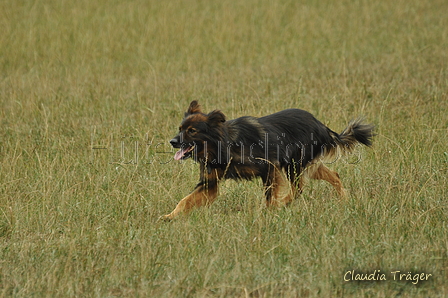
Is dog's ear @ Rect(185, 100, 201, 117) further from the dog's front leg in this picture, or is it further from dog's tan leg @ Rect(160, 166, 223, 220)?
the dog's front leg

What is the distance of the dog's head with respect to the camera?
528cm

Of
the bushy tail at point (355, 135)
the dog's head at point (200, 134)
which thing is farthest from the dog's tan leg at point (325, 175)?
the dog's head at point (200, 134)

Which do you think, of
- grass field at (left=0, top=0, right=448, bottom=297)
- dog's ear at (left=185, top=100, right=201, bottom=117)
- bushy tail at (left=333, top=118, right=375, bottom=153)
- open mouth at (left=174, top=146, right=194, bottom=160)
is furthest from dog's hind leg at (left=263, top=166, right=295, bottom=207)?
bushy tail at (left=333, top=118, right=375, bottom=153)

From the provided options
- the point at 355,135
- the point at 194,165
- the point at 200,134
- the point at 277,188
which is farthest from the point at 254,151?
the point at 355,135

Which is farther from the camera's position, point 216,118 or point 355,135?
A: point 355,135

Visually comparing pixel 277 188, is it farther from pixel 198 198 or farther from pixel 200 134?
pixel 200 134

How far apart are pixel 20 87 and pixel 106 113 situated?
8.34ft

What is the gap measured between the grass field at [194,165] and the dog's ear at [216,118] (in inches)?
29.8

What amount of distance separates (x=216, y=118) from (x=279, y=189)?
0.92 metres

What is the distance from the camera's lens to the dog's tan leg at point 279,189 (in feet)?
17.6

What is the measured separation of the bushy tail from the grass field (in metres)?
0.26

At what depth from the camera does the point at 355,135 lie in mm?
6270

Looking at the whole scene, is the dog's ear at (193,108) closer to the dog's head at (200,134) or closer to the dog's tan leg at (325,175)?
the dog's head at (200,134)

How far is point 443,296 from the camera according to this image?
3.54m
